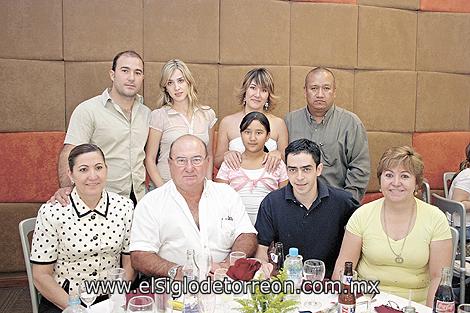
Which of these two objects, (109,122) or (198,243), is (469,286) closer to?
(198,243)

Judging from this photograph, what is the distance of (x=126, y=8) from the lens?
3.98 metres

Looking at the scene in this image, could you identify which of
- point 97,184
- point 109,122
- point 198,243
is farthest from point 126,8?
point 198,243

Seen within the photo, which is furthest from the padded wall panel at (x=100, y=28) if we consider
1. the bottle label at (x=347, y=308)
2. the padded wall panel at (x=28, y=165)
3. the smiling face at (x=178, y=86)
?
the bottle label at (x=347, y=308)

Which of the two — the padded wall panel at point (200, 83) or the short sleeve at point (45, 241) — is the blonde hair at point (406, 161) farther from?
the padded wall panel at point (200, 83)

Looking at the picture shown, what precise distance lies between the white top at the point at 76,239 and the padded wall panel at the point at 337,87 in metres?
2.31

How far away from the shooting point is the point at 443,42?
4.76 m

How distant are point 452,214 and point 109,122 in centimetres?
230

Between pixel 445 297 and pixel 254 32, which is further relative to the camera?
pixel 254 32

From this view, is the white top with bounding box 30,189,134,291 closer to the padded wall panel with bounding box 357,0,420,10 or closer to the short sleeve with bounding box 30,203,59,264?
the short sleeve with bounding box 30,203,59,264

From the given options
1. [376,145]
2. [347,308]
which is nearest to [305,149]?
[347,308]

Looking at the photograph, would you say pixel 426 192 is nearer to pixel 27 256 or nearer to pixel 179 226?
pixel 179 226

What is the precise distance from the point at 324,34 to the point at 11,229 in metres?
3.04

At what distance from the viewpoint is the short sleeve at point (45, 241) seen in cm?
242

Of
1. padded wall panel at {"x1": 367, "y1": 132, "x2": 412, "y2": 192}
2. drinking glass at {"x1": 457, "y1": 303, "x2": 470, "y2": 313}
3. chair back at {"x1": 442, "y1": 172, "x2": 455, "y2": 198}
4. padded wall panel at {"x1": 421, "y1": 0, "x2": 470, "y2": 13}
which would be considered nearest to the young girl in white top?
drinking glass at {"x1": 457, "y1": 303, "x2": 470, "y2": 313}
